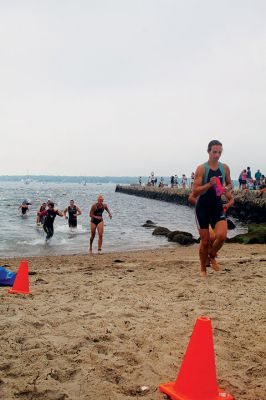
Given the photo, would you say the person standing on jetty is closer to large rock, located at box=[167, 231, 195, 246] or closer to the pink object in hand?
the pink object in hand

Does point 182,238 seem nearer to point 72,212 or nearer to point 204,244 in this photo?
point 72,212

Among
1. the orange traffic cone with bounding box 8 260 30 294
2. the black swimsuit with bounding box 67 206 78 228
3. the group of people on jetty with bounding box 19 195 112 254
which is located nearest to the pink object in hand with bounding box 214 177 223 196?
the orange traffic cone with bounding box 8 260 30 294

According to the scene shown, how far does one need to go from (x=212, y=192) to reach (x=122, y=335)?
125 inches

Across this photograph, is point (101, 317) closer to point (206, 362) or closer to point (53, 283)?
point (206, 362)

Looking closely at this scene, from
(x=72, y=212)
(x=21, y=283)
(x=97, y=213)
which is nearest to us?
(x=21, y=283)

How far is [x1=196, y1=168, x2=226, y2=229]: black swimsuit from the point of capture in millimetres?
6543

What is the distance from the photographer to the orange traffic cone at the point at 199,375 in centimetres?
288

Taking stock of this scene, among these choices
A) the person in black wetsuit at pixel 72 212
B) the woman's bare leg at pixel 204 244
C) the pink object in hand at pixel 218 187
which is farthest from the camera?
the person in black wetsuit at pixel 72 212

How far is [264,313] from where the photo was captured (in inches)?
185

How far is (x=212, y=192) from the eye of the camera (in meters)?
6.53

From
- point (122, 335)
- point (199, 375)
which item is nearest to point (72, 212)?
point (122, 335)

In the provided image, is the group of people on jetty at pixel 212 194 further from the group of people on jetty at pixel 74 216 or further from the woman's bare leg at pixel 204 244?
the group of people on jetty at pixel 74 216

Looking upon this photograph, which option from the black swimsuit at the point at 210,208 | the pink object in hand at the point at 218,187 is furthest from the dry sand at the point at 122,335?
the pink object in hand at the point at 218,187

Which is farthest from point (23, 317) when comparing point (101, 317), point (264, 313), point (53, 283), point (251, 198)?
point (251, 198)
